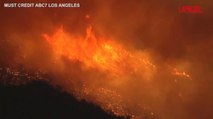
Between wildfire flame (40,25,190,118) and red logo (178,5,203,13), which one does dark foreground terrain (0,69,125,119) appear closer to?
wildfire flame (40,25,190,118)

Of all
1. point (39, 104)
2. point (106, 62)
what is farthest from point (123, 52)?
point (39, 104)

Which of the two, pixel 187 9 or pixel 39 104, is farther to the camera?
pixel 187 9

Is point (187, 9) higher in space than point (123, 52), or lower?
higher

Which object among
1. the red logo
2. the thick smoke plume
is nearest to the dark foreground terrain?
the thick smoke plume

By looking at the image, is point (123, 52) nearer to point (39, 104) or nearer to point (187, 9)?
point (187, 9)

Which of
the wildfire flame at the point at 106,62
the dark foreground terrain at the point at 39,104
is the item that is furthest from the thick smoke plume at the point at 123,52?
the dark foreground terrain at the point at 39,104

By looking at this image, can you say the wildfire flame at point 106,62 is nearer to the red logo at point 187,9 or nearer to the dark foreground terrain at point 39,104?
the dark foreground terrain at point 39,104

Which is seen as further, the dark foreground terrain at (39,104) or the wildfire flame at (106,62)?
the wildfire flame at (106,62)

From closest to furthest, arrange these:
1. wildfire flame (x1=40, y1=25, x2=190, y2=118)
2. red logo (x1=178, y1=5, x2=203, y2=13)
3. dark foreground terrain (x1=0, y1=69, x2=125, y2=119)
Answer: dark foreground terrain (x1=0, y1=69, x2=125, y2=119) → wildfire flame (x1=40, y1=25, x2=190, y2=118) → red logo (x1=178, y1=5, x2=203, y2=13)
